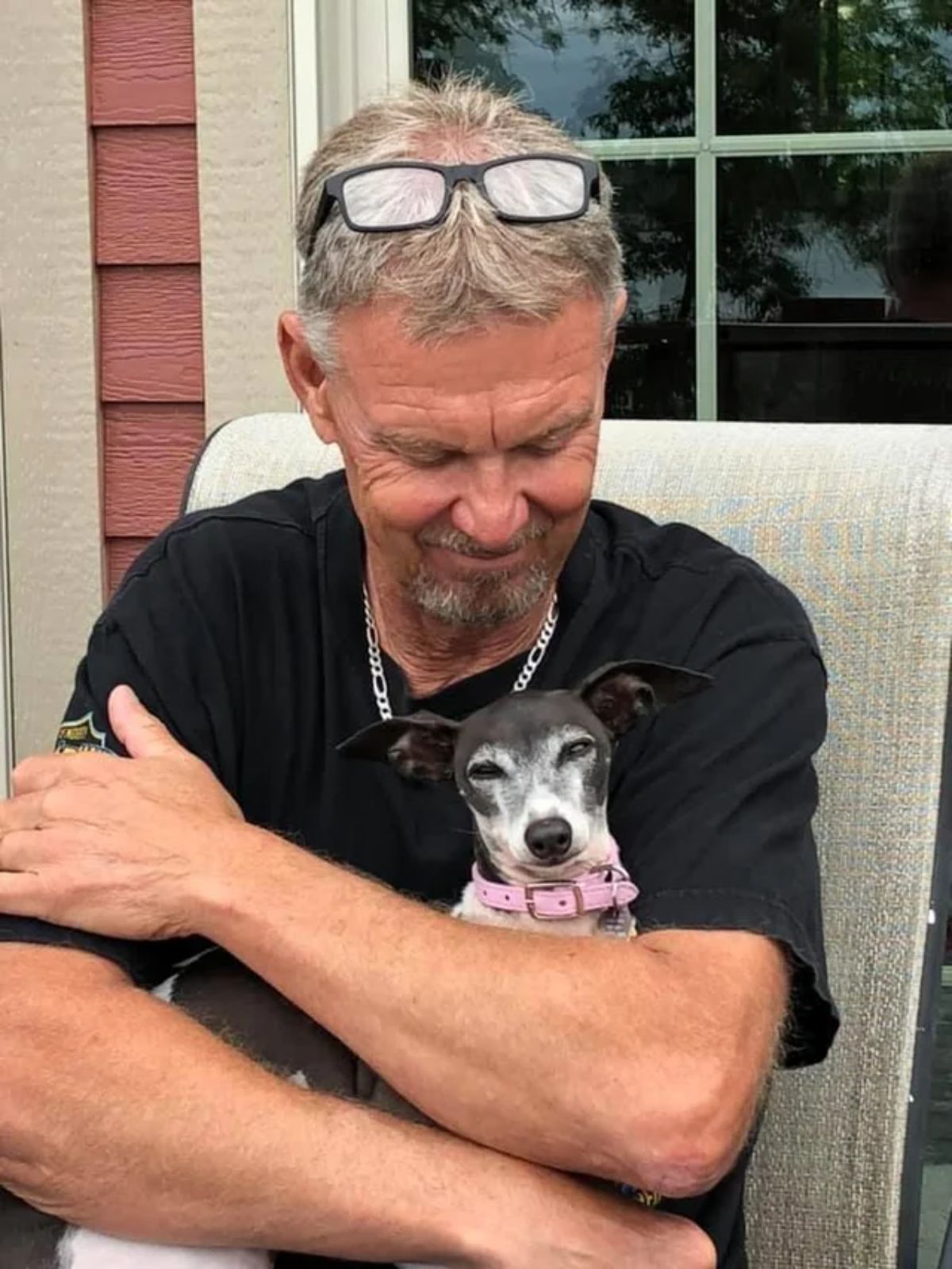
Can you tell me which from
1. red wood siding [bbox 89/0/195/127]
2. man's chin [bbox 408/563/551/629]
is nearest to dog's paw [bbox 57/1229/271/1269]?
man's chin [bbox 408/563/551/629]

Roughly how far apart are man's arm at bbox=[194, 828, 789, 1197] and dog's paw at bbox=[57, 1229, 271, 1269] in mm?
230

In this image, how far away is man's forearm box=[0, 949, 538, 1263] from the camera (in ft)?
4.85

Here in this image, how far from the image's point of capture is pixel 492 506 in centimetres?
170

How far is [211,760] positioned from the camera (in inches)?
72.5

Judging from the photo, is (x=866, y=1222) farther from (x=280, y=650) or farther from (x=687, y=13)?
(x=687, y=13)

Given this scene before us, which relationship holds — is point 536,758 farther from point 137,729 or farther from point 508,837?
point 137,729

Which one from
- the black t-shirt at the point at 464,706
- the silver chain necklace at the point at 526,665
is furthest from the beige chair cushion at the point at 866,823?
the silver chain necklace at the point at 526,665

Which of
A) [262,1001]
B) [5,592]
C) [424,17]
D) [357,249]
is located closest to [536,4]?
[424,17]

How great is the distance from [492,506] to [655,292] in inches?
69.5

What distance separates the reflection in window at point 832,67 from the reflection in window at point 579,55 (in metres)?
0.10

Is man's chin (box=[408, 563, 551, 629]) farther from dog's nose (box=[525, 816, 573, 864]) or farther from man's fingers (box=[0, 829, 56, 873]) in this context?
man's fingers (box=[0, 829, 56, 873])

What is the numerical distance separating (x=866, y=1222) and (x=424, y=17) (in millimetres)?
2422

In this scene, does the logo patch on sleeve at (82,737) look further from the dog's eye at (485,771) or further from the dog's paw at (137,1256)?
the dog's paw at (137,1256)

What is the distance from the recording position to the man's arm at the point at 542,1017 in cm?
145
